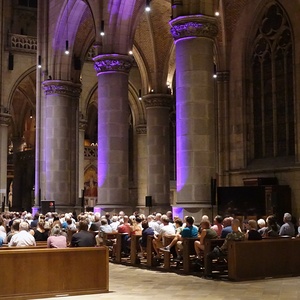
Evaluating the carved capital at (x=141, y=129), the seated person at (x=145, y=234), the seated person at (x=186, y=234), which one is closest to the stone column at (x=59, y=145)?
the carved capital at (x=141, y=129)

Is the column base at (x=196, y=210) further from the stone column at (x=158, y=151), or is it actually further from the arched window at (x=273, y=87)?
the stone column at (x=158, y=151)

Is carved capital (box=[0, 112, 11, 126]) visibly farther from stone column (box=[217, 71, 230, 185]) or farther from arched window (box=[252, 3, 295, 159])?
arched window (box=[252, 3, 295, 159])

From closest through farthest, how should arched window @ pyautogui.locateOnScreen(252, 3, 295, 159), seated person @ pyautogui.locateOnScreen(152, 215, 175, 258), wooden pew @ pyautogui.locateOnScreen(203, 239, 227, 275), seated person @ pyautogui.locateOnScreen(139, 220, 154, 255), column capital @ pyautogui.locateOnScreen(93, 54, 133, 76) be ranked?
wooden pew @ pyautogui.locateOnScreen(203, 239, 227, 275) < seated person @ pyautogui.locateOnScreen(152, 215, 175, 258) < seated person @ pyautogui.locateOnScreen(139, 220, 154, 255) < column capital @ pyautogui.locateOnScreen(93, 54, 133, 76) < arched window @ pyautogui.locateOnScreen(252, 3, 295, 159)

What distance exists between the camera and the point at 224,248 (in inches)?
480

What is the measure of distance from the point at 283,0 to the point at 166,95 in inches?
406

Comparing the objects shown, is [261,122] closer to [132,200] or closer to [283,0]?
[283,0]

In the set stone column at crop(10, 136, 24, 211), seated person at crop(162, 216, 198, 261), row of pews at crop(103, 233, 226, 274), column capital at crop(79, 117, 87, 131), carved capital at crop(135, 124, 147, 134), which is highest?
column capital at crop(79, 117, 87, 131)

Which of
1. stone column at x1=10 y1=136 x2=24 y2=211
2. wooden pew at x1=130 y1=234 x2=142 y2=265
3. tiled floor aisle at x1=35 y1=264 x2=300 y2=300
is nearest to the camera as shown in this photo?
tiled floor aisle at x1=35 y1=264 x2=300 y2=300

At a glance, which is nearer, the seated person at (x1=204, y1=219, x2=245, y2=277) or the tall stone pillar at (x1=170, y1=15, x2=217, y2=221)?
the seated person at (x1=204, y1=219, x2=245, y2=277)

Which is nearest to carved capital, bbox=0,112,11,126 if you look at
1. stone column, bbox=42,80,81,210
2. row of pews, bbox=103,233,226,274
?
stone column, bbox=42,80,81,210

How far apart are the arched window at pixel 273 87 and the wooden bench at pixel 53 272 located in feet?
47.6

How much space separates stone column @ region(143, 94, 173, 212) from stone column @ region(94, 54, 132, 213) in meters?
7.57

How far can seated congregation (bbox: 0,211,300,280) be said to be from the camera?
1184 centimetres

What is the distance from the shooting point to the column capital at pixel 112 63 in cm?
2305
